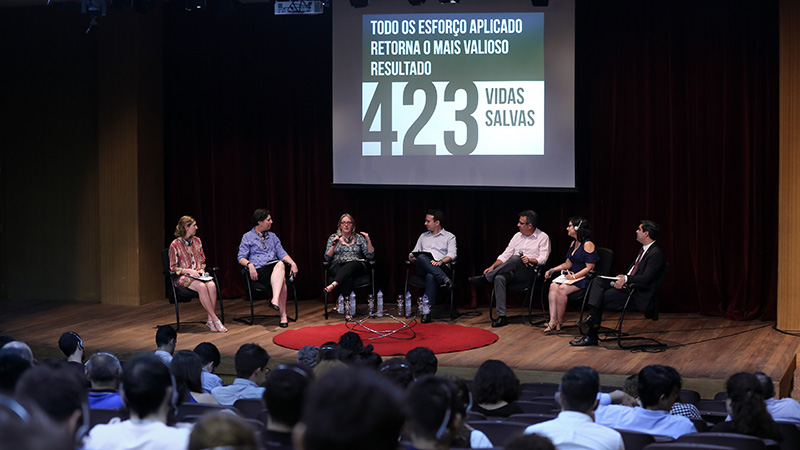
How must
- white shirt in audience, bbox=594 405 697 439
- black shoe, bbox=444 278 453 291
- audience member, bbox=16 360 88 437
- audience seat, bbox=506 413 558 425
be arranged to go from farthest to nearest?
black shoe, bbox=444 278 453 291, white shirt in audience, bbox=594 405 697 439, audience seat, bbox=506 413 558 425, audience member, bbox=16 360 88 437

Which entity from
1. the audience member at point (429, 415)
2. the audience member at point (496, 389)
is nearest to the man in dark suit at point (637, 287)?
the audience member at point (496, 389)

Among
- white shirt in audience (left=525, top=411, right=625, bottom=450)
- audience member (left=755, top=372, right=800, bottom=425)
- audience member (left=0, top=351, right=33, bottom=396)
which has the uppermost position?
audience member (left=0, top=351, right=33, bottom=396)

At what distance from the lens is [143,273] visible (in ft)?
28.5

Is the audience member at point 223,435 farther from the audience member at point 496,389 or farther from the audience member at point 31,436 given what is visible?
the audience member at point 496,389

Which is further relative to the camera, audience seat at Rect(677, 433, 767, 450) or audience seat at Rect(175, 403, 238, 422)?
audience seat at Rect(175, 403, 238, 422)

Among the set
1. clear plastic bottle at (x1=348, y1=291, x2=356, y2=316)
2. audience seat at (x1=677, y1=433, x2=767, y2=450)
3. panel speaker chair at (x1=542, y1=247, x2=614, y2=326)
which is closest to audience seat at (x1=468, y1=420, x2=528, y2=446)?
audience seat at (x1=677, y1=433, x2=767, y2=450)

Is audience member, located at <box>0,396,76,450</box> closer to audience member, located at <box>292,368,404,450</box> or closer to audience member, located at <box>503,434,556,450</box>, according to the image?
audience member, located at <box>292,368,404,450</box>

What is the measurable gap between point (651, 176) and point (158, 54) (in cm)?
527

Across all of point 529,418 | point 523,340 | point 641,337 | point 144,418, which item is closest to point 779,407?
point 529,418

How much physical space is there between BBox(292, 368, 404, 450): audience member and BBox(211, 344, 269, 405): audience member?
281 cm

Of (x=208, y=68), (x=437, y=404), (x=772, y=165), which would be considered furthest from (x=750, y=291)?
(x=437, y=404)

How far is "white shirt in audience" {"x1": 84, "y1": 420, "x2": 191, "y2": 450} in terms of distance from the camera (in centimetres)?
202

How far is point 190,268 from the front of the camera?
7297mm

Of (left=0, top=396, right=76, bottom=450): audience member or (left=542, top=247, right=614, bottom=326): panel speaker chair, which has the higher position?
(left=0, top=396, right=76, bottom=450): audience member
